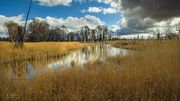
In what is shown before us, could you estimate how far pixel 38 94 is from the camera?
403 centimetres

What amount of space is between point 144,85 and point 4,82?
128 inches

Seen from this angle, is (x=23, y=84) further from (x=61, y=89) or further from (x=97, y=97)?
(x=97, y=97)

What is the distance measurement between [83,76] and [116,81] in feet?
3.17

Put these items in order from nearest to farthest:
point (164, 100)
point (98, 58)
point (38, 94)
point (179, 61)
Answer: point (164, 100) → point (38, 94) → point (179, 61) → point (98, 58)

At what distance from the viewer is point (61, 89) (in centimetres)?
446

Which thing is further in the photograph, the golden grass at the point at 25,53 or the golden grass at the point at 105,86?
the golden grass at the point at 25,53

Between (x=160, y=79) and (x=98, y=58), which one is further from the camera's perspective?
(x=98, y=58)

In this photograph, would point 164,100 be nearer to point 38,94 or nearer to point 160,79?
point 160,79

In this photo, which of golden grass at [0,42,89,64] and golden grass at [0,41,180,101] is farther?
golden grass at [0,42,89,64]

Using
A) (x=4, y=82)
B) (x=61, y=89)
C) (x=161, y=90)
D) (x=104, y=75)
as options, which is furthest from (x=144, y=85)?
(x=4, y=82)

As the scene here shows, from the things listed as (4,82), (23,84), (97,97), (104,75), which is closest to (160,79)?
(104,75)

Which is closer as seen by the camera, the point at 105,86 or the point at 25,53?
the point at 105,86

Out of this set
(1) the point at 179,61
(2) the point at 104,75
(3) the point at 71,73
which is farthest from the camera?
(1) the point at 179,61

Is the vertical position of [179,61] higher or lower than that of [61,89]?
higher
